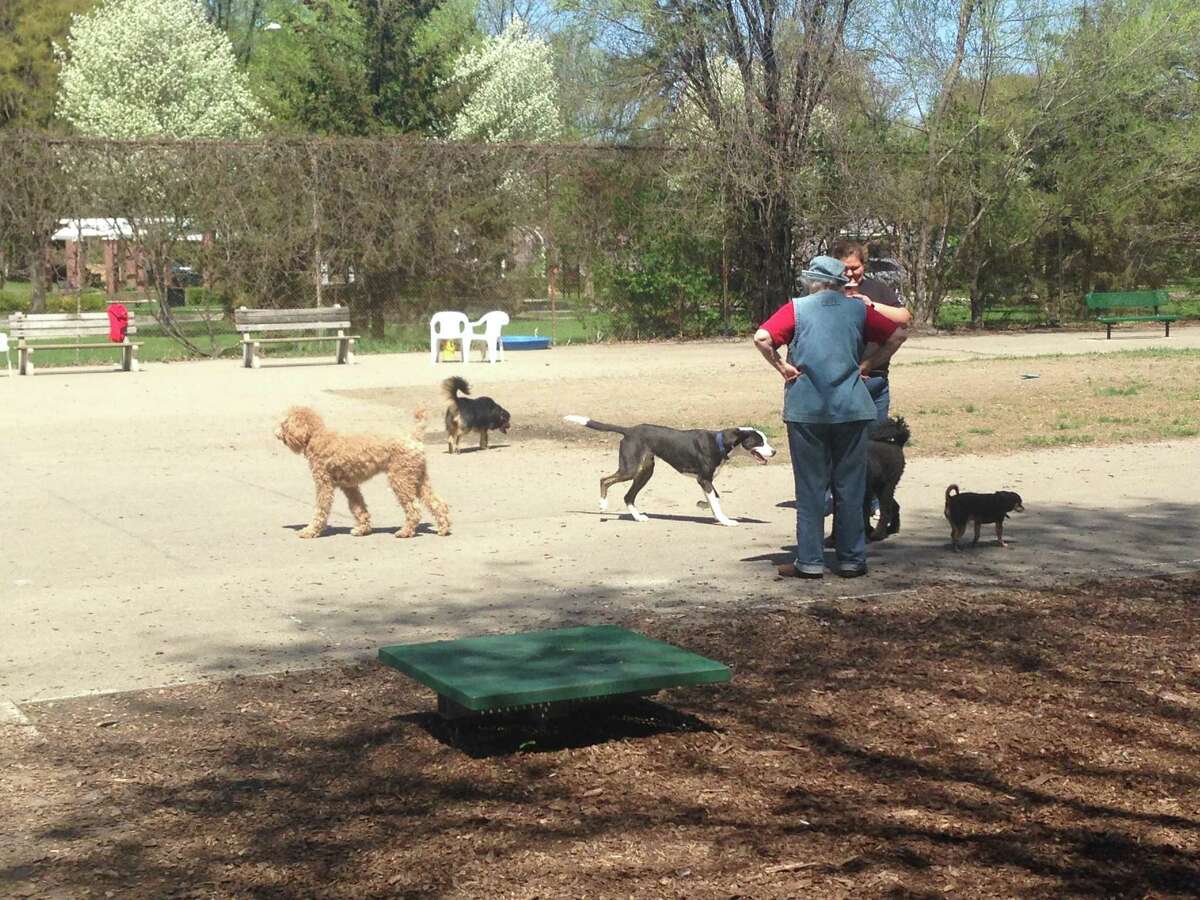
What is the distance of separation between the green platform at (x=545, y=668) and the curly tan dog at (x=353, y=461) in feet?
12.4

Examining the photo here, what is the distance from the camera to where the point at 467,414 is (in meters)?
13.5

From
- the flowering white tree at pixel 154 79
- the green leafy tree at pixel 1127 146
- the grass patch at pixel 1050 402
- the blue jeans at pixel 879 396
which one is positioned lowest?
the grass patch at pixel 1050 402

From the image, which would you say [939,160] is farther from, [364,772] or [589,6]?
[364,772]

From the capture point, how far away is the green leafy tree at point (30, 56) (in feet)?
172

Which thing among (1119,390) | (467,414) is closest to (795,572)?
(467,414)

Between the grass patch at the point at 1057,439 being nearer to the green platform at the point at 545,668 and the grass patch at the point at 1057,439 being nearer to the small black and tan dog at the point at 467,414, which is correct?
the small black and tan dog at the point at 467,414

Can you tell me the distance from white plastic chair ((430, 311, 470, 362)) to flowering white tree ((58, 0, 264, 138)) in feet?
78.7

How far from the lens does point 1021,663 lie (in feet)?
21.0

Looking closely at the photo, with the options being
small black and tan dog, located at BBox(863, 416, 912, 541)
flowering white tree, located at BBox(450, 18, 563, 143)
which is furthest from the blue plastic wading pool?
flowering white tree, located at BBox(450, 18, 563, 143)

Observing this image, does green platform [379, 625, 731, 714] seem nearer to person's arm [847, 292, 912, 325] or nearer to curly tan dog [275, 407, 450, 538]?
person's arm [847, 292, 912, 325]

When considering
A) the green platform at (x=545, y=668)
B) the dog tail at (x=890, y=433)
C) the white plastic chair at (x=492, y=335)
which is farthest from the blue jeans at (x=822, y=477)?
the white plastic chair at (x=492, y=335)

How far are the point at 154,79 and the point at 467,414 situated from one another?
3639 cm

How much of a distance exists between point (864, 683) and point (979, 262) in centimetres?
2419

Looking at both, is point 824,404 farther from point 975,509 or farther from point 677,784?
point 677,784
